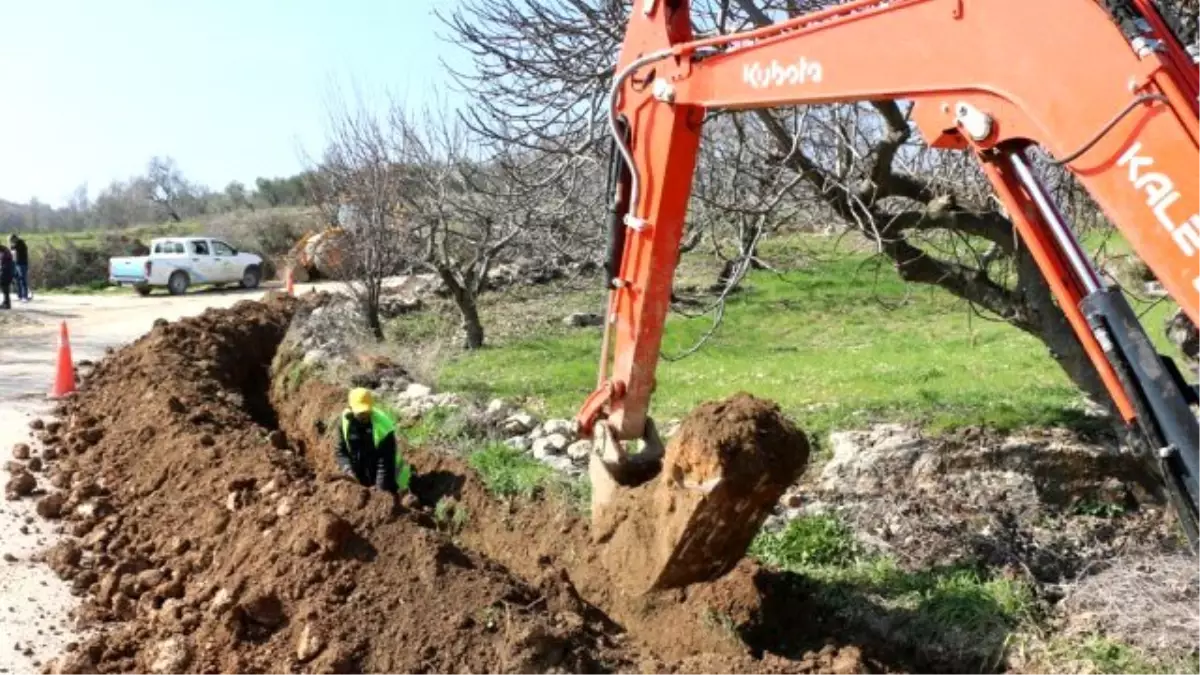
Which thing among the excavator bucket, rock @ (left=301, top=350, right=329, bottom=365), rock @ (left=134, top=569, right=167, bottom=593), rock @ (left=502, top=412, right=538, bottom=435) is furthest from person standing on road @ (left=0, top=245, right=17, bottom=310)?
the excavator bucket

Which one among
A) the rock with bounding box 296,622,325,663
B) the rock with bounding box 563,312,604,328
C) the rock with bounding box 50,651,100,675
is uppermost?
the rock with bounding box 563,312,604,328

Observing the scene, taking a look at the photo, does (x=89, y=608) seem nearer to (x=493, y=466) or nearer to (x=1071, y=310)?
(x=493, y=466)

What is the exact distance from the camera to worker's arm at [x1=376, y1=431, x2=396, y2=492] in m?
8.41

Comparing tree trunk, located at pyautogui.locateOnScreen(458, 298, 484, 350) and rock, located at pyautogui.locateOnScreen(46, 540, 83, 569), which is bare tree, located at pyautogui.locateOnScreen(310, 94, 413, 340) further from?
rock, located at pyautogui.locateOnScreen(46, 540, 83, 569)

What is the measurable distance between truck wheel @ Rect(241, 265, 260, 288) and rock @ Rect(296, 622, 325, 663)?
1176 inches

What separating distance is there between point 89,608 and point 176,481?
1.94m

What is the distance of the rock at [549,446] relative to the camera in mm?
9367

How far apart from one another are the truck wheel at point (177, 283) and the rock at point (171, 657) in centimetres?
2760

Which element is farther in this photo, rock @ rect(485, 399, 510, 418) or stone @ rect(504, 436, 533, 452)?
rock @ rect(485, 399, 510, 418)

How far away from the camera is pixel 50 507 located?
8773 mm

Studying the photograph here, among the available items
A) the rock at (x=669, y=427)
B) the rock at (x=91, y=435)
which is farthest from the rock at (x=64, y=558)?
the rock at (x=669, y=427)

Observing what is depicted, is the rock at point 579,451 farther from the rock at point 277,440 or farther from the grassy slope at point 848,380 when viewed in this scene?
the rock at point 277,440

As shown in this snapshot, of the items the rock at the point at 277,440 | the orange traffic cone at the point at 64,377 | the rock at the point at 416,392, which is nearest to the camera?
the rock at the point at 277,440

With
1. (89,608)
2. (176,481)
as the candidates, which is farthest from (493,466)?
(89,608)
